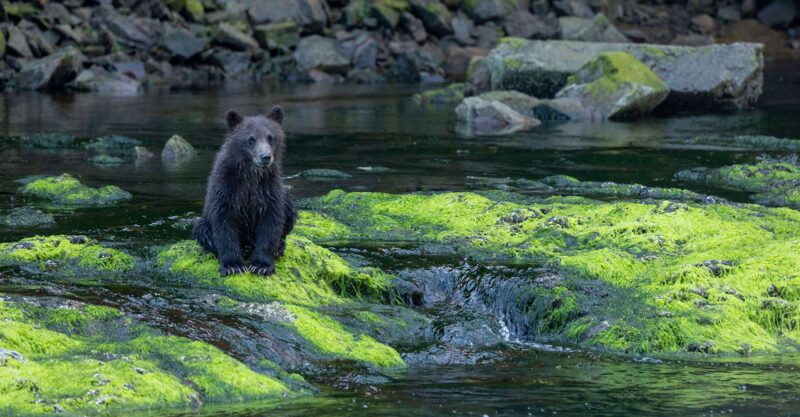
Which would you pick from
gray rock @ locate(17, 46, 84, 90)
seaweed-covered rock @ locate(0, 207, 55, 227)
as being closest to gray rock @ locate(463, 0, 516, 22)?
gray rock @ locate(17, 46, 84, 90)

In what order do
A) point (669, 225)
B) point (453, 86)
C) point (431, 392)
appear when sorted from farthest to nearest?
point (453, 86)
point (669, 225)
point (431, 392)

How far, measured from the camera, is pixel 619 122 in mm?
23266

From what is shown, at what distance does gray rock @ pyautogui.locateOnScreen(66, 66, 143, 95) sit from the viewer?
30.3 m

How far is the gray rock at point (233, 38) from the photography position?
123 ft

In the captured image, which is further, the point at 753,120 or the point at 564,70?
the point at 564,70

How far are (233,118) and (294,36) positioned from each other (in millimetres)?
31429

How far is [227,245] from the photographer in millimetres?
8516

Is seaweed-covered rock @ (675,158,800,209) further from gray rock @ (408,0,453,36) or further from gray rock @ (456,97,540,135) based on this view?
gray rock @ (408,0,453,36)

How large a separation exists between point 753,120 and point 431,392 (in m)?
17.8

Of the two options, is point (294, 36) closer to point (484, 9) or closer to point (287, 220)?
point (484, 9)

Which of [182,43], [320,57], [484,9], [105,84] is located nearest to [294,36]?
[320,57]

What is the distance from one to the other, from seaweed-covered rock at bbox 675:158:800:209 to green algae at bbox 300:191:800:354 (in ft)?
6.06

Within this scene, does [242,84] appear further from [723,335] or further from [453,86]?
[723,335]

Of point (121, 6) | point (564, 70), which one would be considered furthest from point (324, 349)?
point (121, 6)
